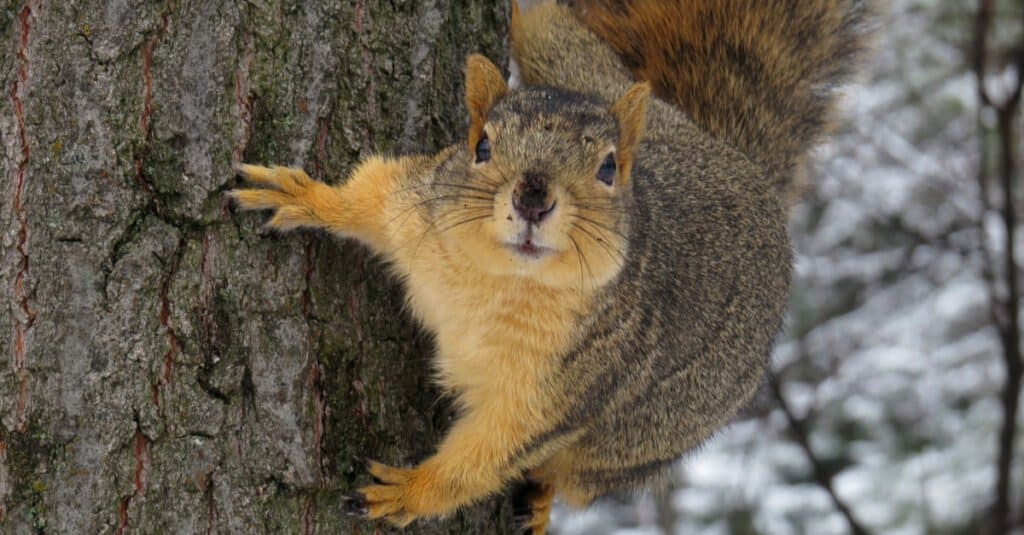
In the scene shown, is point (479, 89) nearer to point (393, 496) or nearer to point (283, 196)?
point (283, 196)

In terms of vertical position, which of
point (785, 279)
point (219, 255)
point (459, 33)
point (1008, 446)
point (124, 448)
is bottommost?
point (1008, 446)

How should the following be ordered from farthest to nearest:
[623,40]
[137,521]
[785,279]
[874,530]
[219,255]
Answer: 1. [874,530]
2. [623,40]
3. [785,279]
4. [219,255]
5. [137,521]

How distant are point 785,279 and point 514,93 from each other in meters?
0.92

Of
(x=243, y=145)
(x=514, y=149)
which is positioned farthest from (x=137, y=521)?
(x=514, y=149)

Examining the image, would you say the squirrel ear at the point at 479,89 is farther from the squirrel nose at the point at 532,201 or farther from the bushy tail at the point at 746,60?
the bushy tail at the point at 746,60

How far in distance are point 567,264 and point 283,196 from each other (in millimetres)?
457

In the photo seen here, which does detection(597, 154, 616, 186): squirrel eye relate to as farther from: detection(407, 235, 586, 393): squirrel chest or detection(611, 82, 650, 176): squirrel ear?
detection(407, 235, 586, 393): squirrel chest

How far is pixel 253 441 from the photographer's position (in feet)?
5.24

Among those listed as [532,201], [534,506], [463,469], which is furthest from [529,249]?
[534,506]

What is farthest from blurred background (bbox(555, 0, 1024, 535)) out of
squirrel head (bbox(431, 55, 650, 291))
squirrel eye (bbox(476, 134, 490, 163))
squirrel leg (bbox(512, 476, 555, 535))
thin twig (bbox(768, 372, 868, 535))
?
squirrel eye (bbox(476, 134, 490, 163))

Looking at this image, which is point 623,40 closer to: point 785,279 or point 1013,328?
point 785,279

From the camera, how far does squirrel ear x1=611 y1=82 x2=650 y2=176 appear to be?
6.08 ft

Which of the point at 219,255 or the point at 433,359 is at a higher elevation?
the point at 219,255

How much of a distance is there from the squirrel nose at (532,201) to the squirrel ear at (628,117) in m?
0.36
